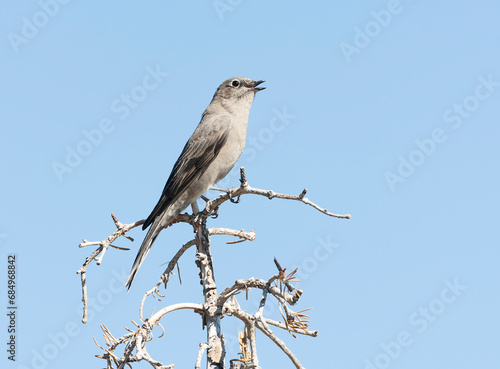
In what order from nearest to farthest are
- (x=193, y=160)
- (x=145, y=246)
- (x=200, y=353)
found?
(x=200, y=353), (x=145, y=246), (x=193, y=160)

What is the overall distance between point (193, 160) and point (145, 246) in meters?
1.70

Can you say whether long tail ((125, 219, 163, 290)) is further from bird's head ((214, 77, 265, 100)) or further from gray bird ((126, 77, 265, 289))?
bird's head ((214, 77, 265, 100))

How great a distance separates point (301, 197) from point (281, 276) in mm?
690

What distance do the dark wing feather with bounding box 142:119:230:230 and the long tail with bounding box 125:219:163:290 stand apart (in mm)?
567

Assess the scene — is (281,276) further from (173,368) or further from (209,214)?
(209,214)

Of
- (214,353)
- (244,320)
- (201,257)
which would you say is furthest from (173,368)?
(201,257)

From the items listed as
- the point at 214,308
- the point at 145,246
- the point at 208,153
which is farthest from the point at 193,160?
the point at 214,308

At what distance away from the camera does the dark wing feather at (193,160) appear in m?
7.07

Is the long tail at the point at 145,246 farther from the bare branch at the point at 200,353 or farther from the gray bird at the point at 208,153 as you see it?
the bare branch at the point at 200,353

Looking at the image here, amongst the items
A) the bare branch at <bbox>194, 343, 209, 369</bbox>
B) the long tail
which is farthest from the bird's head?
the bare branch at <bbox>194, 343, 209, 369</bbox>

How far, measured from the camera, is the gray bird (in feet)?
21.8

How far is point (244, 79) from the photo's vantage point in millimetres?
8633

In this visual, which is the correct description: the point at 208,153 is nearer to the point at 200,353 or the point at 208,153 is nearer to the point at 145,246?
the point at 145,246

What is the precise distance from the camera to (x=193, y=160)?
752 centimetres
